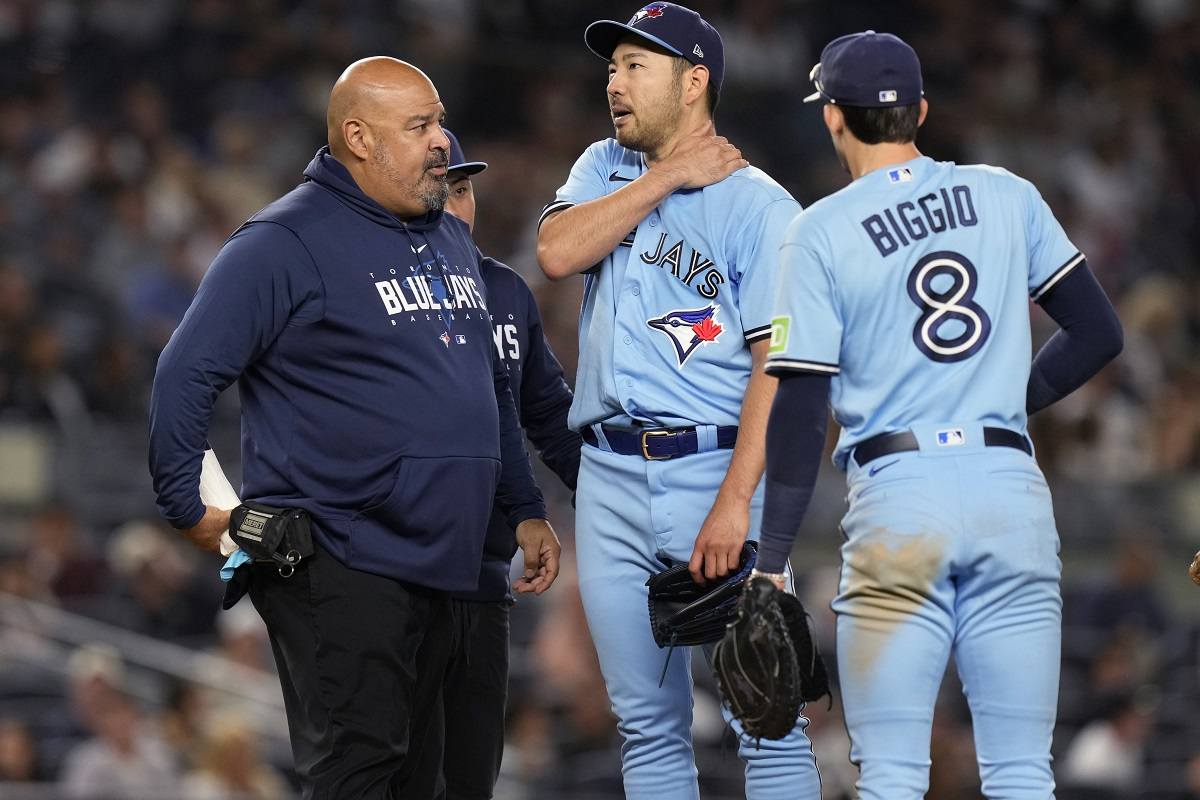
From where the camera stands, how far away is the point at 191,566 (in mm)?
9359

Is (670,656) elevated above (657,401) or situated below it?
below

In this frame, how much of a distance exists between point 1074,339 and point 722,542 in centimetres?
90

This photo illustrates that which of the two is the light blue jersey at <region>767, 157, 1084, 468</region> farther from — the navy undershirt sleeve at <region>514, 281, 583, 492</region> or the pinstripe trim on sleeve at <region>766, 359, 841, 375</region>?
the navy undershirt sleeve at <region>514, 281, 583, 492</region>

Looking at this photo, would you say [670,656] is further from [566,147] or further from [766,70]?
[766,70]

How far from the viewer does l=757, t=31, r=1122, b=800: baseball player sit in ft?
11.7

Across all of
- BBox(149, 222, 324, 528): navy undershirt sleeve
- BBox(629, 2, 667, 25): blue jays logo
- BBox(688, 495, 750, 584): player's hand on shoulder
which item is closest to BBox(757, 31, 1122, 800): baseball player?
BBox(688, 495, 750, 584): player's hand on shoulder

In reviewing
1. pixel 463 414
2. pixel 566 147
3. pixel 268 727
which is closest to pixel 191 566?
pixel 268 727

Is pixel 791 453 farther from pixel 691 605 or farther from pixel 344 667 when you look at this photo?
pixel 344 667

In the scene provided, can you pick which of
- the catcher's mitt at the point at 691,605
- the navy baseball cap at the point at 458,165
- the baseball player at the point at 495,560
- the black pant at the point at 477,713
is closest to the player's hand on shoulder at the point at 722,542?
the catcher's mitt at the point at 691,605

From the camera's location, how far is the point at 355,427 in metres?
4.11

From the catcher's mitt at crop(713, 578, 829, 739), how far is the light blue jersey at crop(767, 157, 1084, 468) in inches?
15.5

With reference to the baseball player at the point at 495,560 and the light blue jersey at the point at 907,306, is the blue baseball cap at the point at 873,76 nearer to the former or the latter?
the light blue jersey at the point at 907,306

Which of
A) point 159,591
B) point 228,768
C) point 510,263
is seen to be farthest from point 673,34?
point 510,263

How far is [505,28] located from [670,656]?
9748 mm
